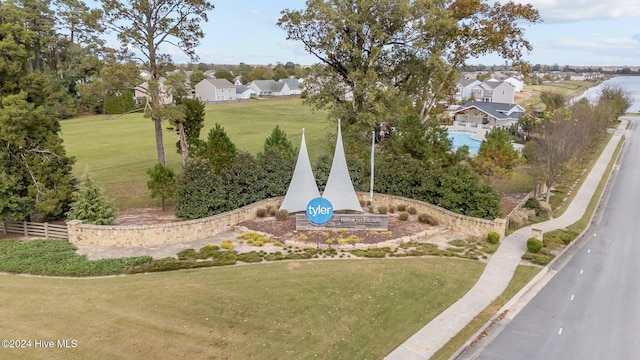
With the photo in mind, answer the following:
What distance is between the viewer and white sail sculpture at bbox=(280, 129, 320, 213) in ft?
85.6

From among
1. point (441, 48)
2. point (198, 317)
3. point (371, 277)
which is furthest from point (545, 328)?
point (441, 48)

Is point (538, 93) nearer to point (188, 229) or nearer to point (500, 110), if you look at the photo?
point (500, 110)

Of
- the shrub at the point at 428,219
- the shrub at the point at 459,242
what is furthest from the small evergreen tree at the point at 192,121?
the shrub at the point at 459,242

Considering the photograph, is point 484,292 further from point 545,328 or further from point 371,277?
point 371,277

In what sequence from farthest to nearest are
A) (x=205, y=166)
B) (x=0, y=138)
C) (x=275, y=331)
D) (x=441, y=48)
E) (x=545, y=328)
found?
1. (x=441, y=48)
2. (x=205, y=166)
3. (x=0, y=138)
4. (x=545, y=328)
5. (x=275, y=331)

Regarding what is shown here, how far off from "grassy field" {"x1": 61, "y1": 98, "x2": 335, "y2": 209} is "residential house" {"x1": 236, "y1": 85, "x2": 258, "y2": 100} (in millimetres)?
26258

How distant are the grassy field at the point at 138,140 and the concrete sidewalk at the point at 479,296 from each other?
766 inches

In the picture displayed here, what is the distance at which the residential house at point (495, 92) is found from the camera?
96.5 metres

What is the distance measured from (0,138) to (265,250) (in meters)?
15.2

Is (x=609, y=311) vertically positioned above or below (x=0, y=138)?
below

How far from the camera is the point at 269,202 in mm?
28359

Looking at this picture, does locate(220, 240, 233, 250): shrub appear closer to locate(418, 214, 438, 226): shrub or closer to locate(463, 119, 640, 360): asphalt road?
locate(418, 214, 438, 226): shrub

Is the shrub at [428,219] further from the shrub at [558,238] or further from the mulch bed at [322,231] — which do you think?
the shrub at [558,238]

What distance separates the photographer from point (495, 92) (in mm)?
99688
